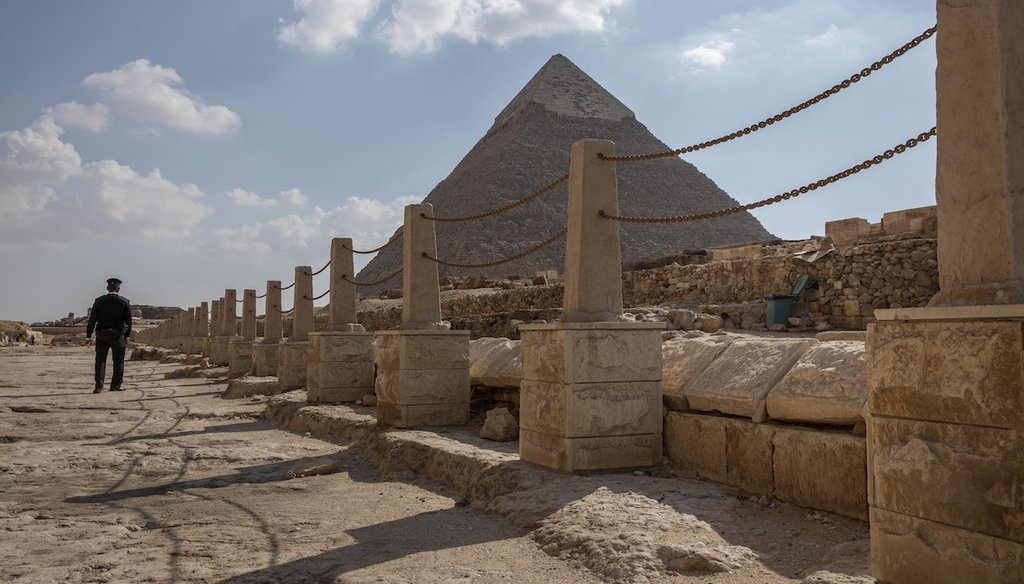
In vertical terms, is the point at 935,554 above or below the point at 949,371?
below

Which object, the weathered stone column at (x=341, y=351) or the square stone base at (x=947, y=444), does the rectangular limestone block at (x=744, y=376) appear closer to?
the square stone base at (x=947, y=444)

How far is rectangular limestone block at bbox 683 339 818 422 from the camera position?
156 inches

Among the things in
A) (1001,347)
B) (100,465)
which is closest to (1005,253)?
(1001,347)

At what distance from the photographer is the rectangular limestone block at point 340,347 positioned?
877cm

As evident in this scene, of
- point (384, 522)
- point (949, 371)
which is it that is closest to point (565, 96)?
point (384, 522)

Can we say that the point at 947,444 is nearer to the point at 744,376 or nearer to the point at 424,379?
the point at 744,376

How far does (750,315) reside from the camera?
14336mm

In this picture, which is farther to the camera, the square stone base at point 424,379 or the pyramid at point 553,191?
the pyramid at point 553,191

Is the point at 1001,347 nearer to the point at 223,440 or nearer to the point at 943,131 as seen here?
the point at 943,131

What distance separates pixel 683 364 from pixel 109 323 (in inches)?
374

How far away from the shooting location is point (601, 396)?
4.46 m

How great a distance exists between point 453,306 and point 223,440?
17.4 m

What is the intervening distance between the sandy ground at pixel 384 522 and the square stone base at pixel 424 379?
1.57 feet

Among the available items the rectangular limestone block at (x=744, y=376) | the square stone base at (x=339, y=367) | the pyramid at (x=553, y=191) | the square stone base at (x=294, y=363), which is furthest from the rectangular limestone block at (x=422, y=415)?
the pyramid at (x=553, y=191)
